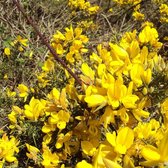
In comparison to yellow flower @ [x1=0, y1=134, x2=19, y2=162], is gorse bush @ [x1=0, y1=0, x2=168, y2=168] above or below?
above

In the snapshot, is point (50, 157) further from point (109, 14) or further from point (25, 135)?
point (109, 14)

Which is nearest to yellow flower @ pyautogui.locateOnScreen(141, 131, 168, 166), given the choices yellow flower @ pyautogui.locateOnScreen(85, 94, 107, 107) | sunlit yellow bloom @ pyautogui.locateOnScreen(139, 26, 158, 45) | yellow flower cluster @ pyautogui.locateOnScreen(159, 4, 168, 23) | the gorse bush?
the gorse bush

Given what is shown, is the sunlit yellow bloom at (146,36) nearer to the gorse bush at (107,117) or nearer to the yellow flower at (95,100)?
the gorse bush at (107,117)

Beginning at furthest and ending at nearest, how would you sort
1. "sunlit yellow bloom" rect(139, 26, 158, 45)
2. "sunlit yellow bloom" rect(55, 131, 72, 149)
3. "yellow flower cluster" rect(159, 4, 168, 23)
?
"yellow flower cluster" rect(159, 4, 168, 23)
"sunlit yellow bloom" rect(139, 26, 158, 45)
"sunlit yellow bloom" rect(55, 131, 72, 149)

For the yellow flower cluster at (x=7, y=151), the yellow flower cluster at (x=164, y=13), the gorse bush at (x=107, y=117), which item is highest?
the gorse bush at (x=107, y=117)

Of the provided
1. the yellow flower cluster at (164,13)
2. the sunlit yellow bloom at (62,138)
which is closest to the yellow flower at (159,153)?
the sunlit yellow bloom at (62,138)

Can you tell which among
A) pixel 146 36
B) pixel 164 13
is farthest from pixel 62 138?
pixel 164 13

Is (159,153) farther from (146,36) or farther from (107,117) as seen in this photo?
(146,36)

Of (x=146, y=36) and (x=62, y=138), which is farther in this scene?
(x=146, y=36)

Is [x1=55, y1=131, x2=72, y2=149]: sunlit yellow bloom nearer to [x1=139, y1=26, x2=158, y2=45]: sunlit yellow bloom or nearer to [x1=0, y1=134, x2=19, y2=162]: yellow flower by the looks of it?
[x1=0, y1=134, x2=19, y2=162]: yellow flower

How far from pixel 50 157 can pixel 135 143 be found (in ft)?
1.62

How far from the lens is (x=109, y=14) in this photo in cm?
532

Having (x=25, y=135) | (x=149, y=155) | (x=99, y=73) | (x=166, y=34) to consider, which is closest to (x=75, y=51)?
(x=25, y=135)

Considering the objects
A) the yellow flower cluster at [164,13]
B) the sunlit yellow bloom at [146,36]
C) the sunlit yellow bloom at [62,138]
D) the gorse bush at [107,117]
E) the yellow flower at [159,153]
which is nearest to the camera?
the yellow flower at [159,153]
